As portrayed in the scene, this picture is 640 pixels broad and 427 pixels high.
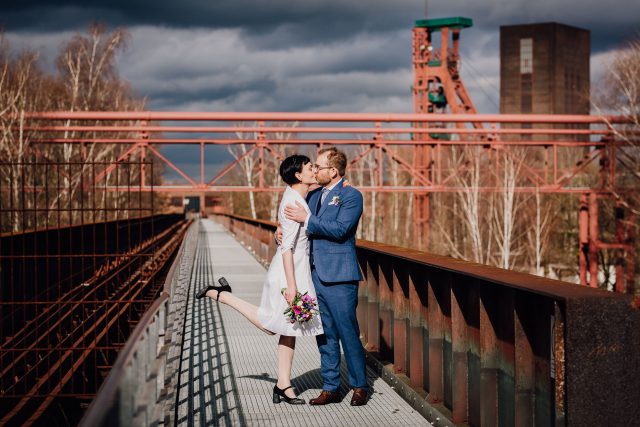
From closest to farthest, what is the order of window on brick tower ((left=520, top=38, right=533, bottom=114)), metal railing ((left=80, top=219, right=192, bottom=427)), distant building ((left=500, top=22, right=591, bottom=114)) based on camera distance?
metal railing ((left=80, top=219, right=192, bottom=427)) → distant building ((left=500, top=22, right=591, bottom=114)) → window on brick tower ((left=520, top=38, right=533, bottom=114))

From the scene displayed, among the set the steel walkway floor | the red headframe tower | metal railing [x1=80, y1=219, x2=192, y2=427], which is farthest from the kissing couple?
the red headframe tower

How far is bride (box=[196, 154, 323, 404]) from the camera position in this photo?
252 inches

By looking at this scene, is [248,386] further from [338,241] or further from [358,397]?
[338,241]

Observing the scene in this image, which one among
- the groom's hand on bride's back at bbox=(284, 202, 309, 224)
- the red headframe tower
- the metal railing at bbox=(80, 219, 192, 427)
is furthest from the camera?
the red headframe tower

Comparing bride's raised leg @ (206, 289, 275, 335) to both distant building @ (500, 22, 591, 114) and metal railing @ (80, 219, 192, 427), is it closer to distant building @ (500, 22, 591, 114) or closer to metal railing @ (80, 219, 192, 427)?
metal railing @ (80, 219, 192, 427)

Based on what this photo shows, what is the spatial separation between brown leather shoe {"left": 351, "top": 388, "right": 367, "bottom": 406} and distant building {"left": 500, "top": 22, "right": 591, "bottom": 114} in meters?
183

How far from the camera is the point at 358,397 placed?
6531mm

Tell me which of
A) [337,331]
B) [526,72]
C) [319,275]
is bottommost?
[337,331]

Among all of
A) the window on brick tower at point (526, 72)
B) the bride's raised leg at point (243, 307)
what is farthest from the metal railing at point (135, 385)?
the window on brick tower at point (526, 72)

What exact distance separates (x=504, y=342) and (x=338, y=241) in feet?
5.96

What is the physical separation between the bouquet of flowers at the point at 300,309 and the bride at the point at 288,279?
0.03 metres

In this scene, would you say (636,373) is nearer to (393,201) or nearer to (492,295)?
(492,295)

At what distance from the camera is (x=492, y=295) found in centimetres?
516

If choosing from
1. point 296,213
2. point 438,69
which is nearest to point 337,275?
point 296,213
